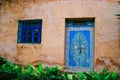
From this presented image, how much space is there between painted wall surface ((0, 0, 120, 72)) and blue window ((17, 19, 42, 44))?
0.66ft

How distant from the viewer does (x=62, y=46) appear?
9.24 metres

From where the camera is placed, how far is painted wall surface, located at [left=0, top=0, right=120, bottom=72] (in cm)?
870

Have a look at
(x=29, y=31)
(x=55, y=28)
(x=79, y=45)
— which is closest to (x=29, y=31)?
(x=29, y=31)

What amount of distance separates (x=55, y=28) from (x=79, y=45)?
1.15m

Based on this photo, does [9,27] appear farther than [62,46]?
Yes

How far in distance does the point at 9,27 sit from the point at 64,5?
2637mm

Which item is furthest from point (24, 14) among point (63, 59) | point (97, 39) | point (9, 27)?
point (97, 39)

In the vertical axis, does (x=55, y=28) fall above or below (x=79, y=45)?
above

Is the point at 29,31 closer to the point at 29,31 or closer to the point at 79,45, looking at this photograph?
the point at 29,31

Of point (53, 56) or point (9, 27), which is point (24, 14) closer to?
point (9, 27)

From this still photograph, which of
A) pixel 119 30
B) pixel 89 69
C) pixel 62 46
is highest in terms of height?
pixel 119 30

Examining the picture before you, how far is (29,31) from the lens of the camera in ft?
32.9

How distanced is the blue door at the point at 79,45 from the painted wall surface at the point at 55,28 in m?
0.33

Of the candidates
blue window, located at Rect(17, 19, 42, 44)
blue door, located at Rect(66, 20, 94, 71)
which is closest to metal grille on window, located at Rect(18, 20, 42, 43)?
blue window, located at Rect(17, 19, 42, 44)
